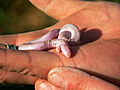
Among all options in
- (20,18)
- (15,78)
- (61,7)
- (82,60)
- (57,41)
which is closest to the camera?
(82,60)

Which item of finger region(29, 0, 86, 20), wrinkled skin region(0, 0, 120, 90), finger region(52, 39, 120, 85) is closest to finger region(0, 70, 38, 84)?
wrinkled skin region(0, 0, 120, 90)

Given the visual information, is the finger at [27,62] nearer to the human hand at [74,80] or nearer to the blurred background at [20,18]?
the human hand at [74,80]

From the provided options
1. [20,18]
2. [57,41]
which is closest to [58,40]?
[57,41]

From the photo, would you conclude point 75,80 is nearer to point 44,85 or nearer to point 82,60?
point 82,60

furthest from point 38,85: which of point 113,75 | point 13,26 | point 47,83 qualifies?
point 13,26

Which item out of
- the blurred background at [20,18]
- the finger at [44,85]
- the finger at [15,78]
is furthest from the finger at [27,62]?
the blurred background at [20,18]

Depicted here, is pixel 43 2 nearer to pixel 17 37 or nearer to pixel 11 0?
pixel 17 37
